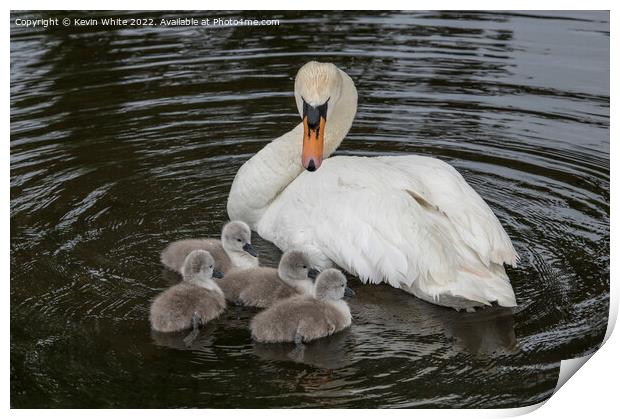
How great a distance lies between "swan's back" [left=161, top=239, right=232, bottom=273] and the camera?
285 inches

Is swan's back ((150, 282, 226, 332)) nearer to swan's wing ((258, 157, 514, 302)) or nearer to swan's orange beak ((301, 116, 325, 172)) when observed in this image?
swan's wing ((258, 157, 514, 302))

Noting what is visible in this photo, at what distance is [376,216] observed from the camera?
702 centimetres

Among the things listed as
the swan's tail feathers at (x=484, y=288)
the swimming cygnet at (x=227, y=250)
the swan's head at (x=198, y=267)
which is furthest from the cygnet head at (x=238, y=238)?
the swan's tail feathers at (x=484, y=288)

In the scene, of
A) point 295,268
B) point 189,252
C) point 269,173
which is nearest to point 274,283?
point 295,268

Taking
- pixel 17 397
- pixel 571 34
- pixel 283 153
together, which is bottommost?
pixel 17 397

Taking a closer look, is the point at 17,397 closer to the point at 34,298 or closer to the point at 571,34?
the point at 34,298

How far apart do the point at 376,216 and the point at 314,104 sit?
0.85 meters

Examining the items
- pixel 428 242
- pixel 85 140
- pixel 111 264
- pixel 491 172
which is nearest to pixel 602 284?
Result: pixel 428 242

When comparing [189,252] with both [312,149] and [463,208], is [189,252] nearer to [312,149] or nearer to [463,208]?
[312,149]

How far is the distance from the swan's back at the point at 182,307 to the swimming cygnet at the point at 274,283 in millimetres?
184

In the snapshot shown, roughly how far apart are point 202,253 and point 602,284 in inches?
92.5

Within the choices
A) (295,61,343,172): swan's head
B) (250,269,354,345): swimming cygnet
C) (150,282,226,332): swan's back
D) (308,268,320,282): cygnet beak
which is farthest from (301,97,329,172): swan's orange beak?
(150,282,226,332): swan's back

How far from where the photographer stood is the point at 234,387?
590 centimetres

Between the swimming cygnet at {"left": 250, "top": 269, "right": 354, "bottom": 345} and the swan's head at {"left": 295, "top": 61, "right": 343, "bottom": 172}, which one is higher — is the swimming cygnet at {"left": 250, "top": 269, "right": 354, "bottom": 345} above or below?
below
